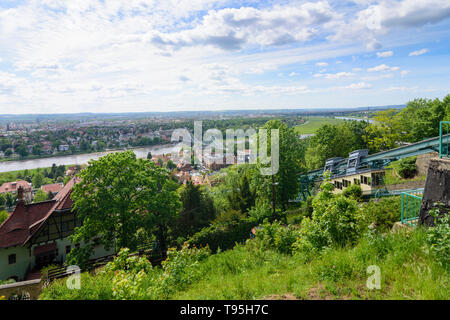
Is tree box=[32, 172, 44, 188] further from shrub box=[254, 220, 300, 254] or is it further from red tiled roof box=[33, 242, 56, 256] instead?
shrub box=[254, 220, 300, 254]

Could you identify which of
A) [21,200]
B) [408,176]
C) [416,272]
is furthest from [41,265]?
[408,176]

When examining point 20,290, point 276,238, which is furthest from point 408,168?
point 20,290

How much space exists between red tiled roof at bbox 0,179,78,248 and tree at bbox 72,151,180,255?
5.38 metres

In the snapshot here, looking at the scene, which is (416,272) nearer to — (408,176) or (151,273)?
(151,273)

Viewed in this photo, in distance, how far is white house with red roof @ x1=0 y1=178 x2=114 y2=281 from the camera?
53.0 feet

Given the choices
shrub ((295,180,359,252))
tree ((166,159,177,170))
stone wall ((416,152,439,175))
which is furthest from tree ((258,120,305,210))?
tree ((166,159,177,170))

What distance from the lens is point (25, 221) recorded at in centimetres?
1747

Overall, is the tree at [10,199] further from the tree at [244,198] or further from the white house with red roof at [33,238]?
the tree at [244,198]

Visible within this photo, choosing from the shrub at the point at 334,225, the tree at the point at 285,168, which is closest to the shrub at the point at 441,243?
the shrub at the point at 334,225

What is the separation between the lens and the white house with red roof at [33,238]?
16.1 meters

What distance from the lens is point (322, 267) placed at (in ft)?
14.0

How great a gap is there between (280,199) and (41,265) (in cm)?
1826

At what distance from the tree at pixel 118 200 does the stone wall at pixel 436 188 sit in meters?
12.2

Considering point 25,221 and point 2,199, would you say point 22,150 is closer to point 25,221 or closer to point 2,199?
point 2,199
